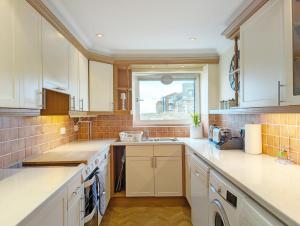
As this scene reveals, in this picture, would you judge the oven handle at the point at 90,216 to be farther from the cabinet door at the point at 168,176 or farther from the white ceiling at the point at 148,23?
the white ceiling at the point at 148,23

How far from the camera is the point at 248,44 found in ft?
6.50

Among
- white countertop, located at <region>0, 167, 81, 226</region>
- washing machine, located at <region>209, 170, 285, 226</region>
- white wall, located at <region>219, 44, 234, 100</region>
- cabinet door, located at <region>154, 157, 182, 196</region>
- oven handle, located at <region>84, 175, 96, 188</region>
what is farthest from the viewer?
cabinet door, located at <region>154, 157, 182, 196</region>

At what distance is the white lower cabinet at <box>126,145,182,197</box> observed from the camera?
3322 millimetres

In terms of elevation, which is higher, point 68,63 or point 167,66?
point 167,66

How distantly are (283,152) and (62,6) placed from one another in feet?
7.34

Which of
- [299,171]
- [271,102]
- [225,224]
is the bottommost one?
[225,224]

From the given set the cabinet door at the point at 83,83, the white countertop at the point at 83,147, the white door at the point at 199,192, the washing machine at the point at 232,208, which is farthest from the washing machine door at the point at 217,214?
the cabinet door at the point at 83,83

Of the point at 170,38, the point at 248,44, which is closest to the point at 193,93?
the point at 170,38

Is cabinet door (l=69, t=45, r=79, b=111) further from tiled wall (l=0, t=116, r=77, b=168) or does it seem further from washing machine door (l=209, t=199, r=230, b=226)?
washing machine door (l=209, t=199, r=230, b=226)

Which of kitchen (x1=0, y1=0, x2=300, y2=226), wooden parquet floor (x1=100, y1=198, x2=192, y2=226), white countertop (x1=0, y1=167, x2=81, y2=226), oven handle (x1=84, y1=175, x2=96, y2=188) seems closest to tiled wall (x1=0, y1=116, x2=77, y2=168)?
kitchen (x1=0, y1=0, x2=300, y2=226)

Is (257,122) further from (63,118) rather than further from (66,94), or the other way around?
(63,118)

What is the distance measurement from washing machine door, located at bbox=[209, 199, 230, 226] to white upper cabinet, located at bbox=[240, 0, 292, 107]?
2.60ft

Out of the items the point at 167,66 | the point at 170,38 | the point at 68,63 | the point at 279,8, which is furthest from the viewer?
the point at 167,66

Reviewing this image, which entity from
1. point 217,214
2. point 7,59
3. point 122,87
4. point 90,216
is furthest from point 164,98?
point 7,59
